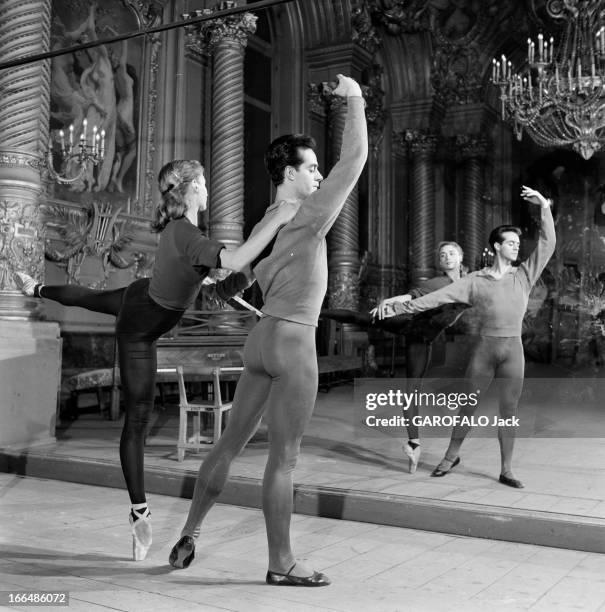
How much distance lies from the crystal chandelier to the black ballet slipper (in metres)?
7.54

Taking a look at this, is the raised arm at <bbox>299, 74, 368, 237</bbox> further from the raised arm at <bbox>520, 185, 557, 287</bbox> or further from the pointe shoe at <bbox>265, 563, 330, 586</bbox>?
the raised arm at <bbox>520, 185, 557, 287</bbox>

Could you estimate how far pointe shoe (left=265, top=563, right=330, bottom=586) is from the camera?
301cm

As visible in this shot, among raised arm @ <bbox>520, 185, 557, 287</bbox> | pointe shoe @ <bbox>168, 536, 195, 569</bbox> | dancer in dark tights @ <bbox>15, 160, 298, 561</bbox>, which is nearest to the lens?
pointe shoe @ <bbox>168, 536, 195, 569</bbox>

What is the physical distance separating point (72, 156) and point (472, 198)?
38.9 feet

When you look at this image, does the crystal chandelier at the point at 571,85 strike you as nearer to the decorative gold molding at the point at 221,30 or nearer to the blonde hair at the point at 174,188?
the decorative gold molding at the point at 221,30

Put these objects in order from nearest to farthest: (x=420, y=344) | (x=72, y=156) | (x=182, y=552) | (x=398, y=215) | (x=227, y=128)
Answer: (x=182, y=552) < (x=420, y=344) < (x=72, y=156) < (x=227, y=128) < (x=398, y=215)

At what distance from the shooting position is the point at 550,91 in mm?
11258

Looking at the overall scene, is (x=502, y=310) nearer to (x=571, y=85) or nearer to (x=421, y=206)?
(x=571, y=85)

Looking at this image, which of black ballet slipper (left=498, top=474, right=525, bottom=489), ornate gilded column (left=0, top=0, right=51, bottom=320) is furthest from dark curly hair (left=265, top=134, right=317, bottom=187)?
ornate gilded column (left=0, top=0, right=51, bottom=320)

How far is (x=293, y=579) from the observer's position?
301 centimetres

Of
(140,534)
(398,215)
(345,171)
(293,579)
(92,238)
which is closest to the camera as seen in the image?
(345,171)

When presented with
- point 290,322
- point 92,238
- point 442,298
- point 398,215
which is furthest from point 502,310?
point 398,215

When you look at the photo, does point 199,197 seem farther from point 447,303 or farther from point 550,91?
point 550,91

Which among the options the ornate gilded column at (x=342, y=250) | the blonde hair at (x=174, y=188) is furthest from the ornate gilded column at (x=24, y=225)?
the ornate gilded column at (x=342, y=250)
